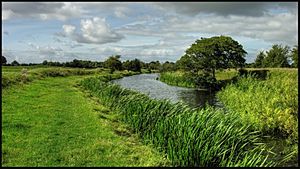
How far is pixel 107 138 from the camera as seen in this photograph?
1520 cm

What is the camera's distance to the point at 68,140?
47.0ft

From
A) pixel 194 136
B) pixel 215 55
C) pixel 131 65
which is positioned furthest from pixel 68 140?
pixel 131 65

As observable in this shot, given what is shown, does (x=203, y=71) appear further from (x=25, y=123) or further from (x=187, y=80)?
(x=25, y=123)

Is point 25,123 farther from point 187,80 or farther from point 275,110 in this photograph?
point 187,80

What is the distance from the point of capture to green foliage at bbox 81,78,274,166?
39.7 ft

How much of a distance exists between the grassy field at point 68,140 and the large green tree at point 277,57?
75380mm

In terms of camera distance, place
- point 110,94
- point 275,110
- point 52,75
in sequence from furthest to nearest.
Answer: point 52,75 → point 110,94 → point 275,110

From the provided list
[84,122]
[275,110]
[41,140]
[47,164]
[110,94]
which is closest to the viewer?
[47,164]

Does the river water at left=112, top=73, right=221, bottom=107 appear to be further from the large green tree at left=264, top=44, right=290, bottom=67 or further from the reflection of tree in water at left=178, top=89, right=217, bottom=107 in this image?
the large green tree at left=264, top=44, right=290, bottom=67

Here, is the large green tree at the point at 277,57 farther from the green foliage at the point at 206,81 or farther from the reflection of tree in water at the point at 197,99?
the reflection of tree in water at the point at 197,99

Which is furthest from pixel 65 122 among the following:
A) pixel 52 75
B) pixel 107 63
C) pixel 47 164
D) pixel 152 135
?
pixel 107 63

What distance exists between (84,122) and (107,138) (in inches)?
133

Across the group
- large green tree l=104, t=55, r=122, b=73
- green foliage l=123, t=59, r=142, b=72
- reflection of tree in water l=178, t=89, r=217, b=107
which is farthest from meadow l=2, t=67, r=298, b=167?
green foliage l=123, t=59, r=142, b=72

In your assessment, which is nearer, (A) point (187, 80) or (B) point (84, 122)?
(B) point (84, 122)
